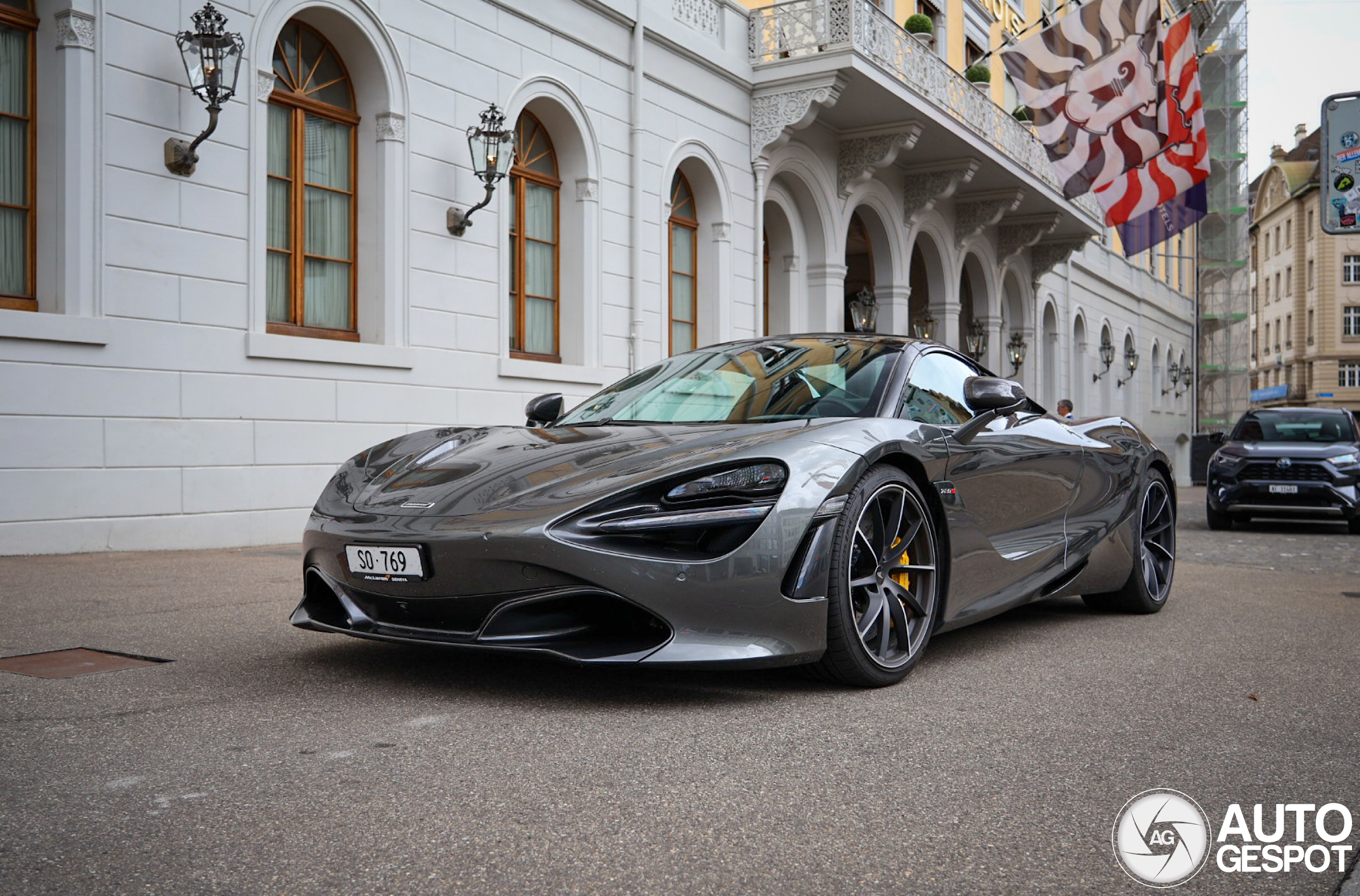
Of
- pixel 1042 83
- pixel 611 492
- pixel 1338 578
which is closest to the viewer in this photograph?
pixel 611 492

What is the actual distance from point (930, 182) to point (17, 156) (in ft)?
47.0

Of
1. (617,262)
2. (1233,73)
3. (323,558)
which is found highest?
(1233,73)

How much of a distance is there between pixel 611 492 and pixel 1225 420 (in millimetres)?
48170

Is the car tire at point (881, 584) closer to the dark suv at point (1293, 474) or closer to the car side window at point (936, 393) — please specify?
the car side window at point (936, 393)

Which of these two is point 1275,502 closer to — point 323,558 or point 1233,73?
point 323,558

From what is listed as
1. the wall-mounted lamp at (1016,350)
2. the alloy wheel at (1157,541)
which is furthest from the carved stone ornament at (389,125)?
the wall-mounted lamp at (1016,350)

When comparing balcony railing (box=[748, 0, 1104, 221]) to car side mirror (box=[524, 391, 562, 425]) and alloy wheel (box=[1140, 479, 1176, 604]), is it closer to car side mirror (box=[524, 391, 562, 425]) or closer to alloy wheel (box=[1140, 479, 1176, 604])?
alloy wheel (box=[1140, 479, 1176, 604])

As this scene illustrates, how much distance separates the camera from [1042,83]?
16.1 metres

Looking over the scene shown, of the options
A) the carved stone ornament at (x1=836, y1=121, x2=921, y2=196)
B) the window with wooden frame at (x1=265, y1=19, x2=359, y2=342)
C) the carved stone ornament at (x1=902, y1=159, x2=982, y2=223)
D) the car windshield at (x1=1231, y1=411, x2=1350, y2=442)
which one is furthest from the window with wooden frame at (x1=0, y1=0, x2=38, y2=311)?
the carved stone ornament at (x1=902, y1=159, x2=982, y2=223)

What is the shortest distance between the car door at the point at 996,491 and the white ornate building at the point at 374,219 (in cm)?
579

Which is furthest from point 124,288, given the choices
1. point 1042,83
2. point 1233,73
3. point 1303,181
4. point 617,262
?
point 1303,181

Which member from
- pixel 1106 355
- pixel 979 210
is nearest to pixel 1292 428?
pixel 979 210

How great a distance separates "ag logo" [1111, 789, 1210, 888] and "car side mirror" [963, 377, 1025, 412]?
184cm

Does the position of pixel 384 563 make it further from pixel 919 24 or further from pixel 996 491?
pixel 919 24
